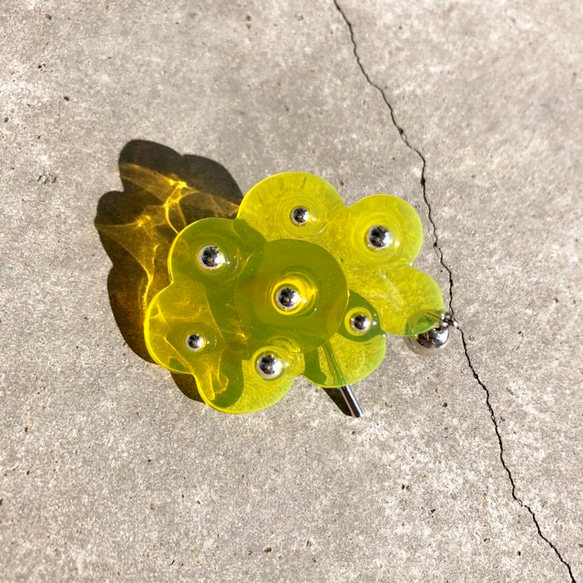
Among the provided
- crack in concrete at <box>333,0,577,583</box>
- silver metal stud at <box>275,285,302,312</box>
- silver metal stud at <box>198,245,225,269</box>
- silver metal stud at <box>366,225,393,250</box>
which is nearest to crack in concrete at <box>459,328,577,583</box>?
crack in concrete at <box>333,0,577,583</box>

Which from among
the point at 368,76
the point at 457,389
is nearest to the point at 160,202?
the point at 368,76

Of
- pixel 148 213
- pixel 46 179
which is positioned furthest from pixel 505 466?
pixel 46 179

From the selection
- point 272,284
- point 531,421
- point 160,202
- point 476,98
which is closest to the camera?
point 272,284

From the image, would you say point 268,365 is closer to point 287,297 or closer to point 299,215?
point 287,297

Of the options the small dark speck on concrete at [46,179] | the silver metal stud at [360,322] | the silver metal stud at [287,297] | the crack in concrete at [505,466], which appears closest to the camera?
the silver metal stud at [287,297]

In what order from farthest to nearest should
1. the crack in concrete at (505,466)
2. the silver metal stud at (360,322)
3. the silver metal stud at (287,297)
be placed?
1. the crack in concrete at (505,466)
2. the silver metal stud at (360,322)
3. the silver metal stud at (287,297)

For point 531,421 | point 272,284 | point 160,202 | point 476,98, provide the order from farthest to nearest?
point 476,98 < point 531,421 < point 160,202 < point 272,284

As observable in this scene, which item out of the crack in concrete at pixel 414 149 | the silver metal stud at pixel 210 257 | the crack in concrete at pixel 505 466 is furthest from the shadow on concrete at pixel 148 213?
the crack in concrete at pixel 505 466

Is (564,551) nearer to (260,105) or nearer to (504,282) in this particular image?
(504,282)

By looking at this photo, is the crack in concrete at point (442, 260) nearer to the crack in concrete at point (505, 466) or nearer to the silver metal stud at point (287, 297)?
the crack in concrete at point (505, 466)
